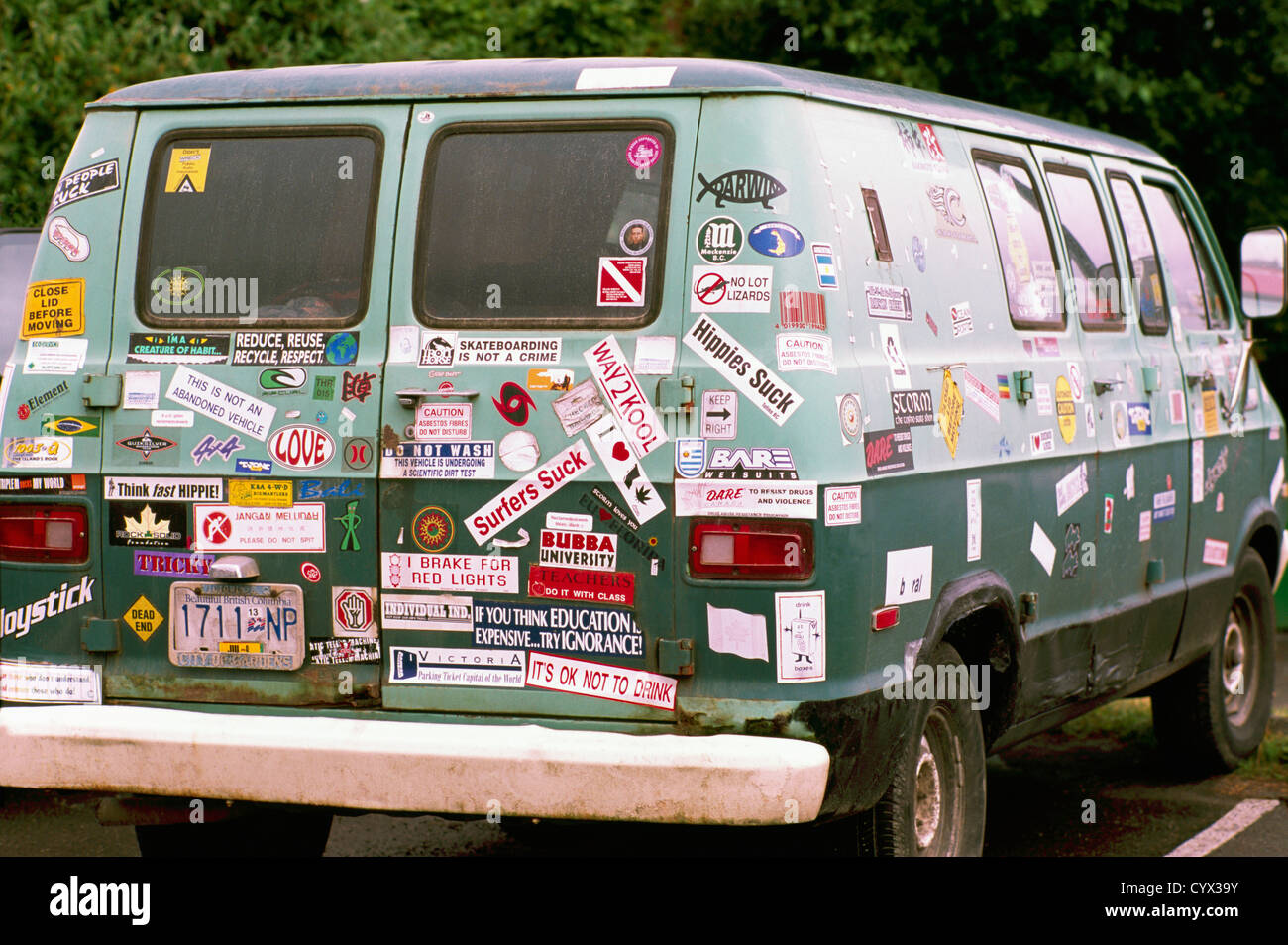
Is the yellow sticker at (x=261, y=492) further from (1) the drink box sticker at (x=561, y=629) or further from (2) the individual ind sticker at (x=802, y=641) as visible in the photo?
(2) the individual ind sticker at (x=802, y=641)

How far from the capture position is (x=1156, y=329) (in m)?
6.24

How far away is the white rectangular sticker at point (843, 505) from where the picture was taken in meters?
4.07

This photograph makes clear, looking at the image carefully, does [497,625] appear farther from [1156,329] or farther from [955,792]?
[1156,329]

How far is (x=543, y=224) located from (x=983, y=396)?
1356 mm

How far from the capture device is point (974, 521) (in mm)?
4754

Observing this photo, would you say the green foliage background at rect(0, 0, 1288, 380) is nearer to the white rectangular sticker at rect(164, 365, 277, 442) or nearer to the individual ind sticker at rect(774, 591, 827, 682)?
the white rectangular sticker at rect(164, 365, 277, 442)

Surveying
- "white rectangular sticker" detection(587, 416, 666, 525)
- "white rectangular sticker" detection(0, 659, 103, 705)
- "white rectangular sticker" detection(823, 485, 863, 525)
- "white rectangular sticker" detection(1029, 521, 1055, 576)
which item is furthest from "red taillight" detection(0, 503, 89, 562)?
"white rectangular sticker" detection(1029, 521, 1055, 576)

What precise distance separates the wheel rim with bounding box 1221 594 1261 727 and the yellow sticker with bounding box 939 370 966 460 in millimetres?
2947

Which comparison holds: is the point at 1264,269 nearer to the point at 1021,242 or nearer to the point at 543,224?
the point at 1021,242

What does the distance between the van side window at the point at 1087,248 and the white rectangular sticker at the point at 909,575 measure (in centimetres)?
151

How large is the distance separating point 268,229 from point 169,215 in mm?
299

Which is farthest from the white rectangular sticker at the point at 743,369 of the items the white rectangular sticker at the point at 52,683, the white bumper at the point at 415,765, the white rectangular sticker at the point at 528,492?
the white rectangular sticker at the point at 52,683

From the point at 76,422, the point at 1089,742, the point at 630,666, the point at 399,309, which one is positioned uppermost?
the point at 399,309
